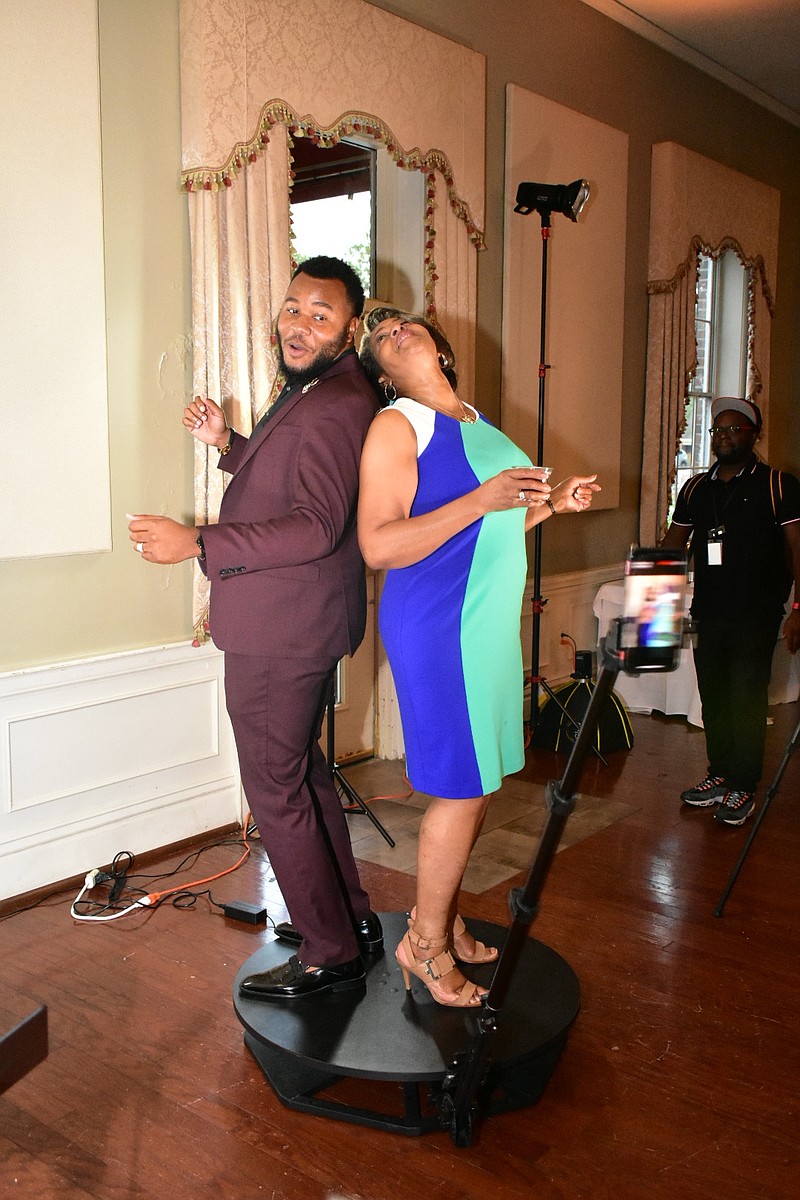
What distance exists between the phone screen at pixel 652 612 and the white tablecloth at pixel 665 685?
379cm

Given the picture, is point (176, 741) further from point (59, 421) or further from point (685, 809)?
point (685, 809)

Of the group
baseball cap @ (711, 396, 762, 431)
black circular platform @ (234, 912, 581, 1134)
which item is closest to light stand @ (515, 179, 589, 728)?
baseball cap @ (711, 396, 762, 431)

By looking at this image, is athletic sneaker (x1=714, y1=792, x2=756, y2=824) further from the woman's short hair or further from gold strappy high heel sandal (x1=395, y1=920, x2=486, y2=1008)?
the woman's short hair

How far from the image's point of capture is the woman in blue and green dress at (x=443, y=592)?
6.50ft

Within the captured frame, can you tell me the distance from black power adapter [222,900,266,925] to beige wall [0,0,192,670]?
87 centimetres

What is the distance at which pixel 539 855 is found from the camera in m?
1.55

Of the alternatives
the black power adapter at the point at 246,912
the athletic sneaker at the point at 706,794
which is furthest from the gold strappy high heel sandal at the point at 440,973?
the athletic sneaker at the point at 706,794

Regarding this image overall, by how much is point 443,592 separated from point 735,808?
219 cm

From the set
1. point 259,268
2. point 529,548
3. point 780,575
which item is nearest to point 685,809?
point 780,575

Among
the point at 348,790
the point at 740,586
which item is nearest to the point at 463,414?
the point at 348,790

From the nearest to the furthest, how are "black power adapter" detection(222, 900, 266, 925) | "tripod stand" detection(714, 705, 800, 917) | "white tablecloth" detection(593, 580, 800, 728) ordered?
"tripod stand" detection(714, 705, 800, 917)
"black power adapter" detection(222, 900, 266, 925)
"white tablecloth" detection(593, 580, 800, 728)

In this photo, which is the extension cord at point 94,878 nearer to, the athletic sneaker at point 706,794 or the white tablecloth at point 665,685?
the athletic sneaker at point 706,794

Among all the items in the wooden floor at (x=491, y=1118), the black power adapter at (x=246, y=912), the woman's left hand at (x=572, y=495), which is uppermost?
the woman's left hand at (x=572, y=495)

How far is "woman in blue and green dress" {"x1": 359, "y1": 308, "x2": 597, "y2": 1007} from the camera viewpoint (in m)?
1.98
